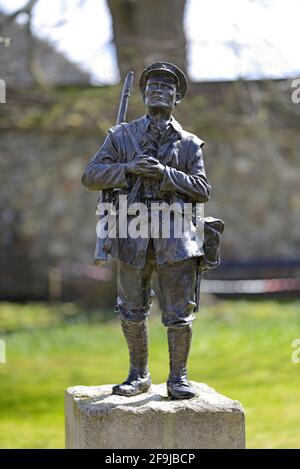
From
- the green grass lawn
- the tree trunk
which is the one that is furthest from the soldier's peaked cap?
the tree trunk

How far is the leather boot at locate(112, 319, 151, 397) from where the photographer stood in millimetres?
5289

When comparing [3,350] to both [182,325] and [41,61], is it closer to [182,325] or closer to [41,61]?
[182,325]

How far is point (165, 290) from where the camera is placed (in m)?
5.25

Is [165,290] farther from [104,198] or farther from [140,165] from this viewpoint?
[140,165]

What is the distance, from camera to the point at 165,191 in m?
5.18

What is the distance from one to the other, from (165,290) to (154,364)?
480cm

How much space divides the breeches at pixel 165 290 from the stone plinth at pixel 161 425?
49 cm

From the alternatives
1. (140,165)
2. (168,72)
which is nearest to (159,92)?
(168,72)

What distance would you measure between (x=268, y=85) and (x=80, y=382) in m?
5.65

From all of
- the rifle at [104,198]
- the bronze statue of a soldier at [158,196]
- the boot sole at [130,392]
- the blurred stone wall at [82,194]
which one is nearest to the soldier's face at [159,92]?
the bronze statue of a soldier at [158,196]

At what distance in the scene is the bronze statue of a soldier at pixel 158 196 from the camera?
16.9 feet

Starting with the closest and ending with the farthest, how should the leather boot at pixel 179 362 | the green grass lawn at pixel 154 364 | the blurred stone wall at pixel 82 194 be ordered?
the leather boot at pixel 179 362 < the green grass lawn at pixel 154 364 < the blurred stone wall at pixel 82 194

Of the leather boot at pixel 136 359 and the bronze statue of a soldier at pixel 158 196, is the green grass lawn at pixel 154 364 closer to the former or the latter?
the leather boot at pixel 136 359

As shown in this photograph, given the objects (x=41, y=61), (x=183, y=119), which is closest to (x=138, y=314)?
(x=183, y=119)
